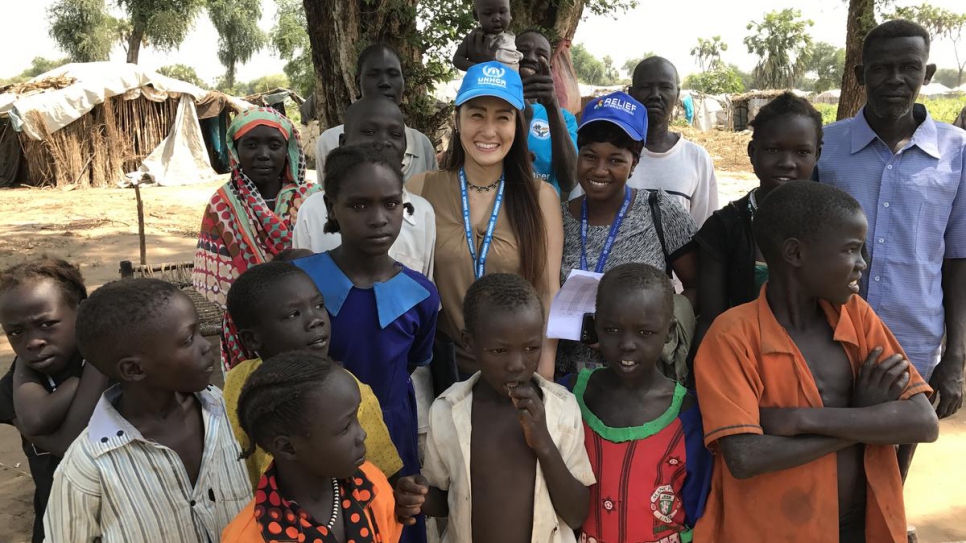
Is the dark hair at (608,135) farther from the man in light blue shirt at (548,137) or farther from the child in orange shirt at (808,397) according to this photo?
the child in orange shirt at (808,397)

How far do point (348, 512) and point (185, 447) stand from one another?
1.59 ft

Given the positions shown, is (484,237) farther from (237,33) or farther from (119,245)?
(237,33)

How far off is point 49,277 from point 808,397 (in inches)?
83.5

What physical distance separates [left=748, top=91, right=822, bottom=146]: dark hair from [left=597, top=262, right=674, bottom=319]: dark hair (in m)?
0.69

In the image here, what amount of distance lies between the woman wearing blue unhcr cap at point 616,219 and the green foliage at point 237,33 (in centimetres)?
3479

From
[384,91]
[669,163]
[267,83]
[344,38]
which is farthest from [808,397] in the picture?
[267,83]

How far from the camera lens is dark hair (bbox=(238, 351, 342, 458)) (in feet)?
4.75

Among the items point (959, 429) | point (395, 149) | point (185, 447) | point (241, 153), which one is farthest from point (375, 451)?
point (959, 429)

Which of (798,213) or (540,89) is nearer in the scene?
(798,213)

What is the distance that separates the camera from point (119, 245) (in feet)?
31.1

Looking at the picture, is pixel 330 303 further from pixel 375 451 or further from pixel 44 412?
pixel 44 412

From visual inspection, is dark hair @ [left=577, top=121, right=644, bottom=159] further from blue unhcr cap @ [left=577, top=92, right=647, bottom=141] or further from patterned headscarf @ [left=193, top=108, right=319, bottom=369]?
patterned headscarf @ [left=193, top=108, right=319, bottom=369]

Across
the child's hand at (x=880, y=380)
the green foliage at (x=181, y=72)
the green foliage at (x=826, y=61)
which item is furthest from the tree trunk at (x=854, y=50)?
the green foliage at (x=826, y=61)

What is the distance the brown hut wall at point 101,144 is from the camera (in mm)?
13852
